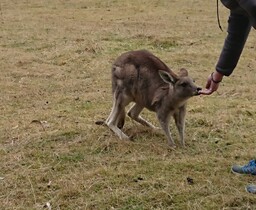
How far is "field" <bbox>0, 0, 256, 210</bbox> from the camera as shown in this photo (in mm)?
3240

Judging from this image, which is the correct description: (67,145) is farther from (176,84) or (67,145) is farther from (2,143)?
(176,84)

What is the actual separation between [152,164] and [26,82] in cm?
308

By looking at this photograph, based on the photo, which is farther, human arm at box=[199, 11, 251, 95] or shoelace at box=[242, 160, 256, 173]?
shoelace at box=[242, 160, 256, 173]

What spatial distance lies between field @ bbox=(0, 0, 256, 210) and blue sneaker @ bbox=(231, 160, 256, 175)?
0.18ft

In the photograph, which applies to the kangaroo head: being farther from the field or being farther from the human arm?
the human arm

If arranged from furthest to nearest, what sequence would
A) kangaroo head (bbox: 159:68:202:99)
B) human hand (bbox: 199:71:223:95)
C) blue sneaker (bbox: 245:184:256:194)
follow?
kangaroo head (bbox: 159:68:202:99) → human hand (bbox: 199:71:223:95) → blue sneaker (bbox: 245:184:256:194)

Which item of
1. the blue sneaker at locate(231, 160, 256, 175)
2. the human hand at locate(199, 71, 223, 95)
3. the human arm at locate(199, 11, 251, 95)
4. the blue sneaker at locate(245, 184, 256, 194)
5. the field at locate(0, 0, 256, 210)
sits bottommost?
the field at locate(0, 0, 256, 210)

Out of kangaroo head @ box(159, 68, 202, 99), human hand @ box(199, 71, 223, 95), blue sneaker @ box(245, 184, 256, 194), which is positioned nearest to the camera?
blue sneaker @ box(245, 184, 256, 194)

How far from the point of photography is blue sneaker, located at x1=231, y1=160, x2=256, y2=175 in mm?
3458

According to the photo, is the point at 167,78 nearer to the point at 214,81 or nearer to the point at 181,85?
the point at 181,85

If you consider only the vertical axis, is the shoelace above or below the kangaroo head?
below

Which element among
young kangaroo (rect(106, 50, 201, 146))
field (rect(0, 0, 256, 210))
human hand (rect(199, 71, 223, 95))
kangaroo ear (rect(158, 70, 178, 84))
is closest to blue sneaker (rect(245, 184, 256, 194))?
field (rect(0, 0, 256, 210))

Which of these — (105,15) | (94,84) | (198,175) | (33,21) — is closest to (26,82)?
(94,84)

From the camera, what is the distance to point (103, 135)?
170 inches
